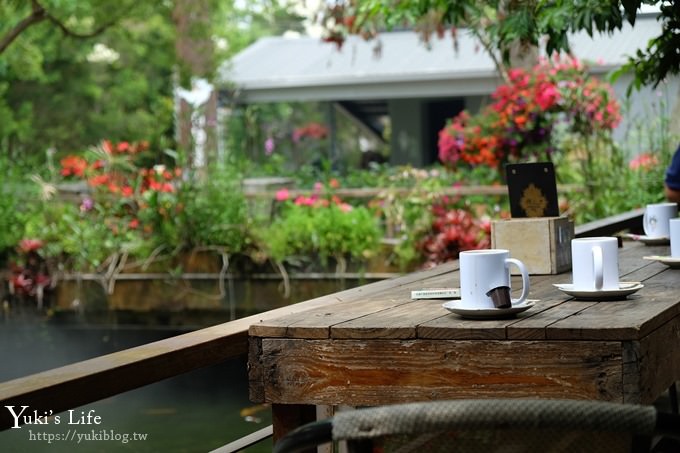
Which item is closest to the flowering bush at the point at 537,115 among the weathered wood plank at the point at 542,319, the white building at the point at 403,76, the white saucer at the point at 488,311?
the white building at the point at 403,76

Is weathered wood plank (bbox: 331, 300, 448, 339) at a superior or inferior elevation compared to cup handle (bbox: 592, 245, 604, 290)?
inferior

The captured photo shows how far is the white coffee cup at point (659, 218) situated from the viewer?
4.23 meters

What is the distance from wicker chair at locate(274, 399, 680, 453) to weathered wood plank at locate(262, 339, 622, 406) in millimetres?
746

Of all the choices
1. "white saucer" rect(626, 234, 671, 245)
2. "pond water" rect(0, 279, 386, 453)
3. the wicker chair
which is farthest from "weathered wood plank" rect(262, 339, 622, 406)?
"pond water" rect(0, 279, 386, 453)

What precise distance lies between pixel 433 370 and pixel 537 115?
792 cm

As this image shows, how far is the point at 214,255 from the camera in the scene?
8.53 meters

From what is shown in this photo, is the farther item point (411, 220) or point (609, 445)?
point (411, 220)

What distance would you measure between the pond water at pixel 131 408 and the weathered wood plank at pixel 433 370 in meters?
2.02

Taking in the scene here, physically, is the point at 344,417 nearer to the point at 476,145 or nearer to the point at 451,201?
the point at 451,201

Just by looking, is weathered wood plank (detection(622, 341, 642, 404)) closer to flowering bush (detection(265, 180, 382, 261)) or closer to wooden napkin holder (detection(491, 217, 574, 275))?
wooden napkin holder (detection(491, 217, 574, 275))

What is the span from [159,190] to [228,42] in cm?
2960

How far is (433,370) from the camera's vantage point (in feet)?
7.45

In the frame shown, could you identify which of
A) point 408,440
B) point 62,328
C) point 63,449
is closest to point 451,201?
point 62,328

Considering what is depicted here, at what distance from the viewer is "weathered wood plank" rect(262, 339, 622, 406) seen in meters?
2.16
